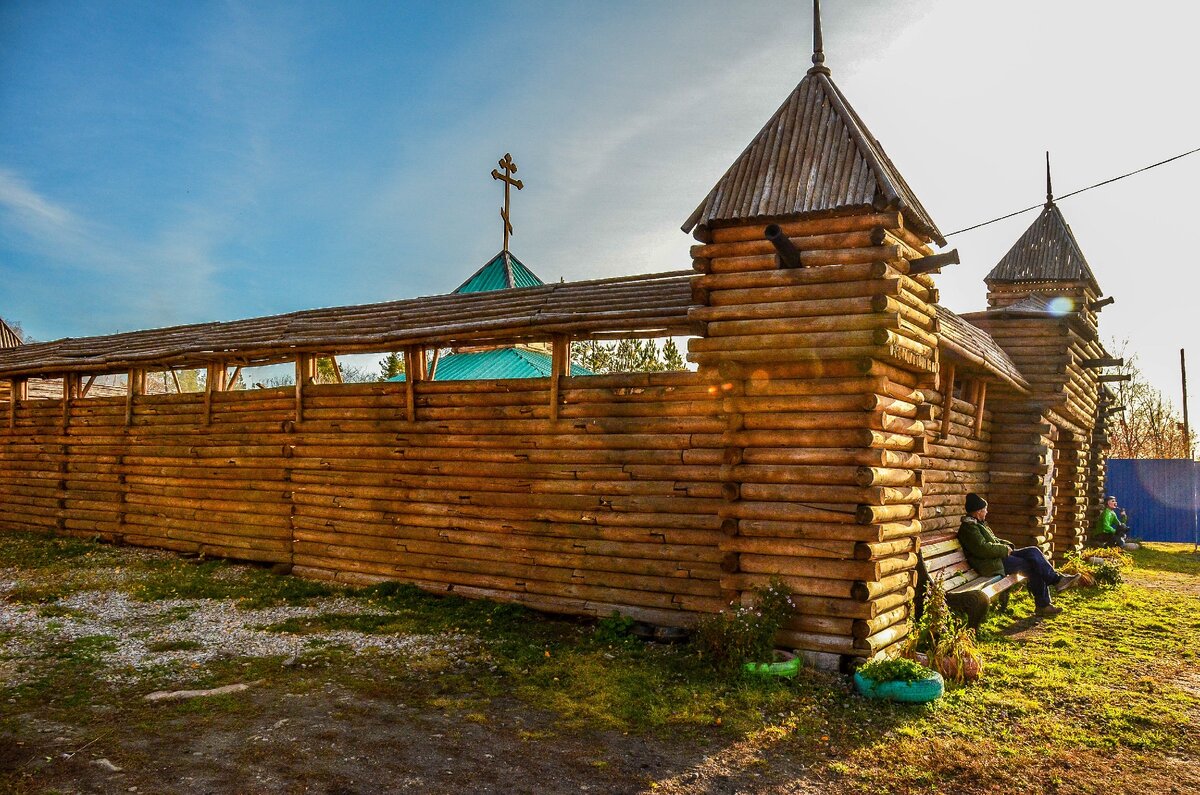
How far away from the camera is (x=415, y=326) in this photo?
507 inches

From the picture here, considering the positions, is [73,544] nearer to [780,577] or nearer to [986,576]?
[780,577]

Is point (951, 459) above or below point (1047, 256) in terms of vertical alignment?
below

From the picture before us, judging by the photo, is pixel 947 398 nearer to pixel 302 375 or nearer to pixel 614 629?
pixel 614 629

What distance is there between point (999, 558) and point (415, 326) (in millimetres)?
10225

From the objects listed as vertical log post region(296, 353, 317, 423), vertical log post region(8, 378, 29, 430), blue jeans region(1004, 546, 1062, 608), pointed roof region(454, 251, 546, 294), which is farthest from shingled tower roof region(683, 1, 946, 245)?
vertical log post region(8, 378, 29, 430)

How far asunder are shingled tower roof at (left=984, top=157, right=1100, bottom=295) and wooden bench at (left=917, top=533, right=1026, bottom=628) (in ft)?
35.7

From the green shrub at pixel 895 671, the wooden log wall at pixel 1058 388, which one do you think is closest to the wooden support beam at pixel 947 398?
the wooden log wall at pixel 1058 388

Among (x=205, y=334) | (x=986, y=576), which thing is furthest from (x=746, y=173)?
(x=205, y=334)

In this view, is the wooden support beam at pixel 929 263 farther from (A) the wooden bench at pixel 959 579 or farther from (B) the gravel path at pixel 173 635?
(B) the gravel path at pixel 173 635

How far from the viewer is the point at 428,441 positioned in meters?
12.4

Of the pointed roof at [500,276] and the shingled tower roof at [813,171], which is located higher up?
the pointed roof at [500,276]

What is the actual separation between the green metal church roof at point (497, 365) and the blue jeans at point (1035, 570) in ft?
29.4

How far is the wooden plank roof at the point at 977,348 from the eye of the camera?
1196 centimetres

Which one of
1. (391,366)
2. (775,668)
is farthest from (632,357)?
(775,668)
